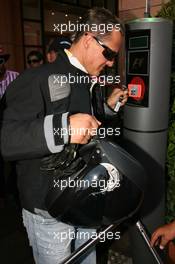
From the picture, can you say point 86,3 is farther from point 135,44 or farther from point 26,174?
point 26,174

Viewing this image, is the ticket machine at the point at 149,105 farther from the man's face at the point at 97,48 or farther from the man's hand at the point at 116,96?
the man's face at the point at 97,48

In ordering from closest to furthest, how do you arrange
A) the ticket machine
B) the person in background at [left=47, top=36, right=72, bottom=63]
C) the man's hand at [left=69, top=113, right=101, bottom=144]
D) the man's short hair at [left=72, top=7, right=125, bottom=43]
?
the man's hand at [left=69, top=113, right=101, bottom=144]
the man's short hair at [left=72, top=7, right=125, bottom=43]
the ticket machine
the person in background at [left=47, top=36, right=72, bottom=63]

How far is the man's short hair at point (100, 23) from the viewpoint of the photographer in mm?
1507

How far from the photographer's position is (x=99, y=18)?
151 cm

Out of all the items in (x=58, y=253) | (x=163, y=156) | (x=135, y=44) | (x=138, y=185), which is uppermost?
(x=135, y=44)

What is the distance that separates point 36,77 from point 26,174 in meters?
0.50

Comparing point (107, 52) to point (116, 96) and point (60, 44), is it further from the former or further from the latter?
point (60, 44)

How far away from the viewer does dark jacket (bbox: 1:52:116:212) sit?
1219 millimetres

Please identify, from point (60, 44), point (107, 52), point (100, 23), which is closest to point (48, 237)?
point (107, 52)

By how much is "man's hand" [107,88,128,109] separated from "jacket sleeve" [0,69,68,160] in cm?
80

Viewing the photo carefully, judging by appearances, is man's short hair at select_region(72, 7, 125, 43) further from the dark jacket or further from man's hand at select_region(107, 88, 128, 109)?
man's hand at select_region(107, 88, 128, 109)

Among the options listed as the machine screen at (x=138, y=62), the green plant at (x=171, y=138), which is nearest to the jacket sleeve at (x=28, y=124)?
the machine screen at (x=138, y=62)

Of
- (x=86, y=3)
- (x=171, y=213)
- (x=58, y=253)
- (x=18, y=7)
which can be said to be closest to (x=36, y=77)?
(x=58, y=253)

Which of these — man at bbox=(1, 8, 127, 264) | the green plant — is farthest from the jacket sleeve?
the green plant
